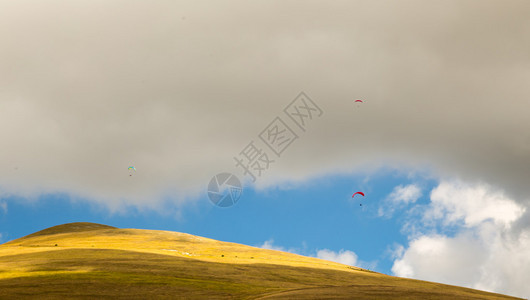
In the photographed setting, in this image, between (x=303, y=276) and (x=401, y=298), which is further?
(x=303, y=276)

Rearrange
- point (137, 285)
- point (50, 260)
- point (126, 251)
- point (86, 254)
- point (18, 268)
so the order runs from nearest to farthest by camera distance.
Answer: point (137, 285) → point (18, 268) → point (50, 260) → point (86, 254) → point (126, 251)

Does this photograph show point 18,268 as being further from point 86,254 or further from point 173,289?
point 173,289

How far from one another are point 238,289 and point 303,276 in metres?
16.3

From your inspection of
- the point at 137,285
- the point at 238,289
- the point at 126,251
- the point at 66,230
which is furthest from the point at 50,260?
the point at 66,230

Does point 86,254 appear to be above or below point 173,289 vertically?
above

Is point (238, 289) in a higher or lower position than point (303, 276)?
lower

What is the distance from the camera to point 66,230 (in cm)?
13512

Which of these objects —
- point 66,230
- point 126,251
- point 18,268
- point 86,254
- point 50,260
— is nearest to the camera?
point 18,268

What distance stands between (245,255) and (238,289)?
3898 centimetres

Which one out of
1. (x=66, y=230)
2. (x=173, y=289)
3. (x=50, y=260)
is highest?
(x=66, y=230)

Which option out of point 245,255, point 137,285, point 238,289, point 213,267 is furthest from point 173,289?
point 245,255

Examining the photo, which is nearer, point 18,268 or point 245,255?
point 18,268

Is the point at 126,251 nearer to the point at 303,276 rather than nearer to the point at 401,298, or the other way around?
the point at 303,276

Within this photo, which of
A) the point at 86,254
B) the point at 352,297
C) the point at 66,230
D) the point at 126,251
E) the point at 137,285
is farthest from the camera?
the point at 66,230
